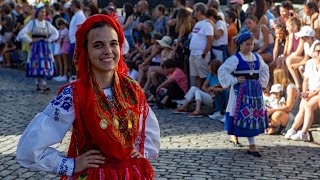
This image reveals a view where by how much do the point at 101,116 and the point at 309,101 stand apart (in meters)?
5.88

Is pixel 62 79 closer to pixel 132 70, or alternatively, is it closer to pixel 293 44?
pixel 132 70

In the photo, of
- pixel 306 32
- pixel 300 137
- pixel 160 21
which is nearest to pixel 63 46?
pixel 160 21

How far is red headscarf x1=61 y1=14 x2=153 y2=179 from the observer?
330 cm

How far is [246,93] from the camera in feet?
25.3

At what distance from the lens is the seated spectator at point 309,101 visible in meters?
8.55

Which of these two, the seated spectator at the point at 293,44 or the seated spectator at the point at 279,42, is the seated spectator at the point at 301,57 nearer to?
the seated spectator at the point at 293,44

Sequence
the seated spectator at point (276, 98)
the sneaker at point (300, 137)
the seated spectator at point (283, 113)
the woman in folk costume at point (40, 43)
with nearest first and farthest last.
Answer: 1. the sneaker at point (300, 137)
2. the seated spectator at point (283, 113)
3. the seated spectator at point (276, 98)
4. the woman in folk costume at point (40, 43)

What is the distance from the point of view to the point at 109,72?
342 cm

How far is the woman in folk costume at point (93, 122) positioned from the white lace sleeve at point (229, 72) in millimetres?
4317

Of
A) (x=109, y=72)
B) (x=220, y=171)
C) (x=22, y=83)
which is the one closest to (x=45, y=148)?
(x=109, y=72)

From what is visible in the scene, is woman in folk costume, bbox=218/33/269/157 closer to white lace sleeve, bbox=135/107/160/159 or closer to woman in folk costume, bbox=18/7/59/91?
white lace sleeve, bbox=135/107/160/159

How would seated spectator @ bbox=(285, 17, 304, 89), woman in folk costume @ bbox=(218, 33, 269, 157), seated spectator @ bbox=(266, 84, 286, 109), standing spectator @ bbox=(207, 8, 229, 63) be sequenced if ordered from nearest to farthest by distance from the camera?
woman in folk costume @ bbox=(218, 33, 269, 157) → seated spectator @ bbox=(266, 84, 286, 109) → seated spectator @ bbox=(285, 17, 304, 89) → standing spectator @ bbox=(207, 8, 229, 63)

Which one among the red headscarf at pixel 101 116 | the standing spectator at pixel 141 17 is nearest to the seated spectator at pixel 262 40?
the standing spectator at pixel 141 17

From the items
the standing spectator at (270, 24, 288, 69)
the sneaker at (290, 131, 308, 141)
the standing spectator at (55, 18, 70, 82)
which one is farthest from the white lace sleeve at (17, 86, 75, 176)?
the standing spectator at (55, 18, 70, 82)
